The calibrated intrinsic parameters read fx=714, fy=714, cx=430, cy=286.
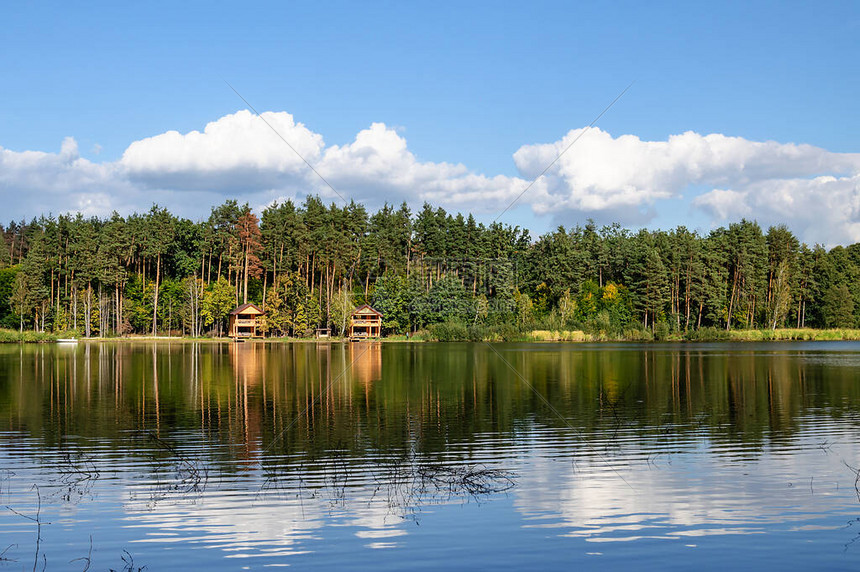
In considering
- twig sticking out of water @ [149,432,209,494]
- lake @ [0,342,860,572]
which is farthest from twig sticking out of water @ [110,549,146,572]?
twig sticking out of water @ [149,432,209,494]

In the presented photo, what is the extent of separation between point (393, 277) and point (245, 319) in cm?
1943

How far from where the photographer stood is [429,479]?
1343 cm

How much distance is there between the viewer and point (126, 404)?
2502 cm

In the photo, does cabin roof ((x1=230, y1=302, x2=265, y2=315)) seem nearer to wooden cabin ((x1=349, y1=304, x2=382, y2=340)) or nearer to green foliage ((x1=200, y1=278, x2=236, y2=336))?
green foliage ((x1=200, y1=278, x2=236, y2=336))

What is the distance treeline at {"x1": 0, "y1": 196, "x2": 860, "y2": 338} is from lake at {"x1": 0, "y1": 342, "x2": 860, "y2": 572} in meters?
62.1

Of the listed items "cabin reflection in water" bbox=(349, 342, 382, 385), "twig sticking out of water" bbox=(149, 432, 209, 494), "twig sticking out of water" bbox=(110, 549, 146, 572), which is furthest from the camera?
"cabin reflection in water" bbox=(349, 342, 382, 385)

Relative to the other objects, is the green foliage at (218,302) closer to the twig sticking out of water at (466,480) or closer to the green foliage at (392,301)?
the green foliage at (392,301)

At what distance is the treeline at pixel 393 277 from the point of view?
296 feet

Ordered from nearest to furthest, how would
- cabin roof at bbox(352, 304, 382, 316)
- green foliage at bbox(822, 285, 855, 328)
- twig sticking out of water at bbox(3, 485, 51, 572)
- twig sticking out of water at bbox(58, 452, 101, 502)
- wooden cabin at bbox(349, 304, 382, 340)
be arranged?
twig sticking out of water at bbox(3, 485, 51, 572) < twig sticking out of water at bbox(58, 452, 101, 502) < wooden cabin at bbox(349, 304, 382, 340) < cabin roof at bbox(352, 304, 382, 316) < green foliage at bbox(822, 285, 855, 328)

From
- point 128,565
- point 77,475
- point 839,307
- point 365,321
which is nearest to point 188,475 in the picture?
point 77,475

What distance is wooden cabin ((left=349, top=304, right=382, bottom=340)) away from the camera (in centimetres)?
8769

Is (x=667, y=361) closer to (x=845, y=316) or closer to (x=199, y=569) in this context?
(x=199, y=569)

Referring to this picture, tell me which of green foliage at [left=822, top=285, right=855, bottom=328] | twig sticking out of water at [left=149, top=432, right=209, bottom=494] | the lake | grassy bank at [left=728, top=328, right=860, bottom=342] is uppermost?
green foliage at [left=822, top=285, right=855, bottom=328]

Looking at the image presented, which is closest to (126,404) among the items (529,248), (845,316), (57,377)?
(57,377)
